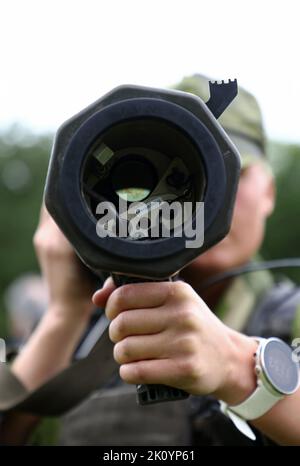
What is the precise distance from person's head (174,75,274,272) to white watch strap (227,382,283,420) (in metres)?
0.66

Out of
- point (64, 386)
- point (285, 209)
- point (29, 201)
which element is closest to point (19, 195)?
point (29, 201)

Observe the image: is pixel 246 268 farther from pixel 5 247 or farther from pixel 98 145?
pixel 5 247

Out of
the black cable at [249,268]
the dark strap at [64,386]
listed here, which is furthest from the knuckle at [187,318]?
the black cable at [249,268]

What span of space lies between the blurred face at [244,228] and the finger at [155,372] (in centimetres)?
81

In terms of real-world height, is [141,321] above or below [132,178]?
below

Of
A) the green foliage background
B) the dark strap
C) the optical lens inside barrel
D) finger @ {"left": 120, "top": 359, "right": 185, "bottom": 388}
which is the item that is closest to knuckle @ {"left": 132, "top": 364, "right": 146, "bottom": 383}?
finger @ {"left": 120, "top": 359, "right": 185, "bottom": 388}

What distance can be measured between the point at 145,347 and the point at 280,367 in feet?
1.01

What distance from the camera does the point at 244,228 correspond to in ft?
6.36

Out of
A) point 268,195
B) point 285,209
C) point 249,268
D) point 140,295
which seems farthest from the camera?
point 285,209

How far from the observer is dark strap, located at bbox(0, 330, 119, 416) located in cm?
154

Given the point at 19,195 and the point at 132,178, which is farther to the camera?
the point at 19,195

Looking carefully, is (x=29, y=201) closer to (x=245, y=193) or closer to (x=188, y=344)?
(x=245, y=193)

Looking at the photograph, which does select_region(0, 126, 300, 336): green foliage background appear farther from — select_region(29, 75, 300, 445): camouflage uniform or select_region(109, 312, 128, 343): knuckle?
select_region(109, 312, 128, 343): knuckle

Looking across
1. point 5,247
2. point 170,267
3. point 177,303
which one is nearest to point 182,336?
point 177,303
